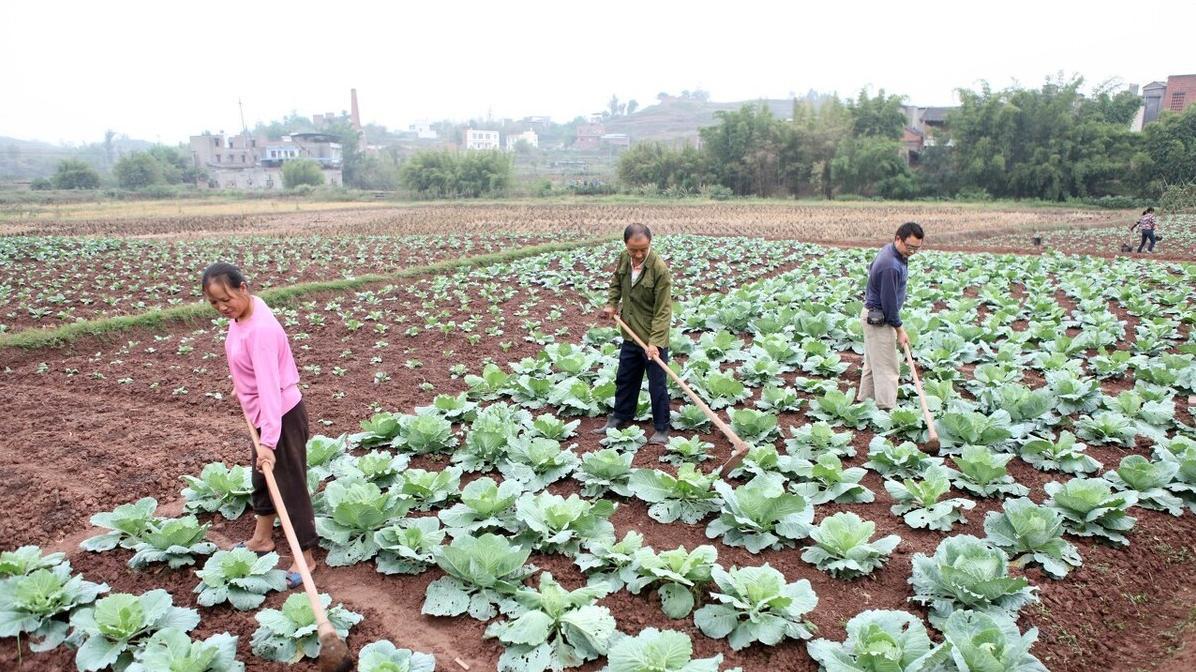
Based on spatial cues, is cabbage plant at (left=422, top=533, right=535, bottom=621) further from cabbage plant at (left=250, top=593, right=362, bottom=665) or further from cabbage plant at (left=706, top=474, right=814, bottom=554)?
cabbage plant at (left=706, top=474, right=814, bottom=554)

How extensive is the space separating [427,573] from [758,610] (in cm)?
176

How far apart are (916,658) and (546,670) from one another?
1572 millimetres

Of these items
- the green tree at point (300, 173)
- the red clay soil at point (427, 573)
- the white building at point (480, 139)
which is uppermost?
the white building at point (480, 139)

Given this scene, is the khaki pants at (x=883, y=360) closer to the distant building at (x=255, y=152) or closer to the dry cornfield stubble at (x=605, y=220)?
the dry cornfield stubble at (x=605, y=220)

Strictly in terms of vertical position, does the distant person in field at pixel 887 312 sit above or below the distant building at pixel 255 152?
below

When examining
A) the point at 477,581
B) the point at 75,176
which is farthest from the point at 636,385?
the point at 75,176

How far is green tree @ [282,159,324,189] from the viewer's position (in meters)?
58.8

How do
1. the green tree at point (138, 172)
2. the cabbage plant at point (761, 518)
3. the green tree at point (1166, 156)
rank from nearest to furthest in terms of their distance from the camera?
the cabbage plant at point (761, 518) → the green tree at point (1166, 156) → the green tree at point (138, 172)

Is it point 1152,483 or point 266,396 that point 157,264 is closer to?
point 266,396

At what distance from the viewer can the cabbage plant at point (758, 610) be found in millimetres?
3270

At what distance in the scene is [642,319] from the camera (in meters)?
5.59

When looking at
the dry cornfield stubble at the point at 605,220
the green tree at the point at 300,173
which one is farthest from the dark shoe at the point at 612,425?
the green tree at the point at 300,173

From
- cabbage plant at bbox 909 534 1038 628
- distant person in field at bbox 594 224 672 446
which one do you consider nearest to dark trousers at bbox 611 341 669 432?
distant person in field at bbox 594 224 672 446

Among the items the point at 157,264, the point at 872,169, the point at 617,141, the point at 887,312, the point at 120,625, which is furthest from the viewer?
the point at 617,141
